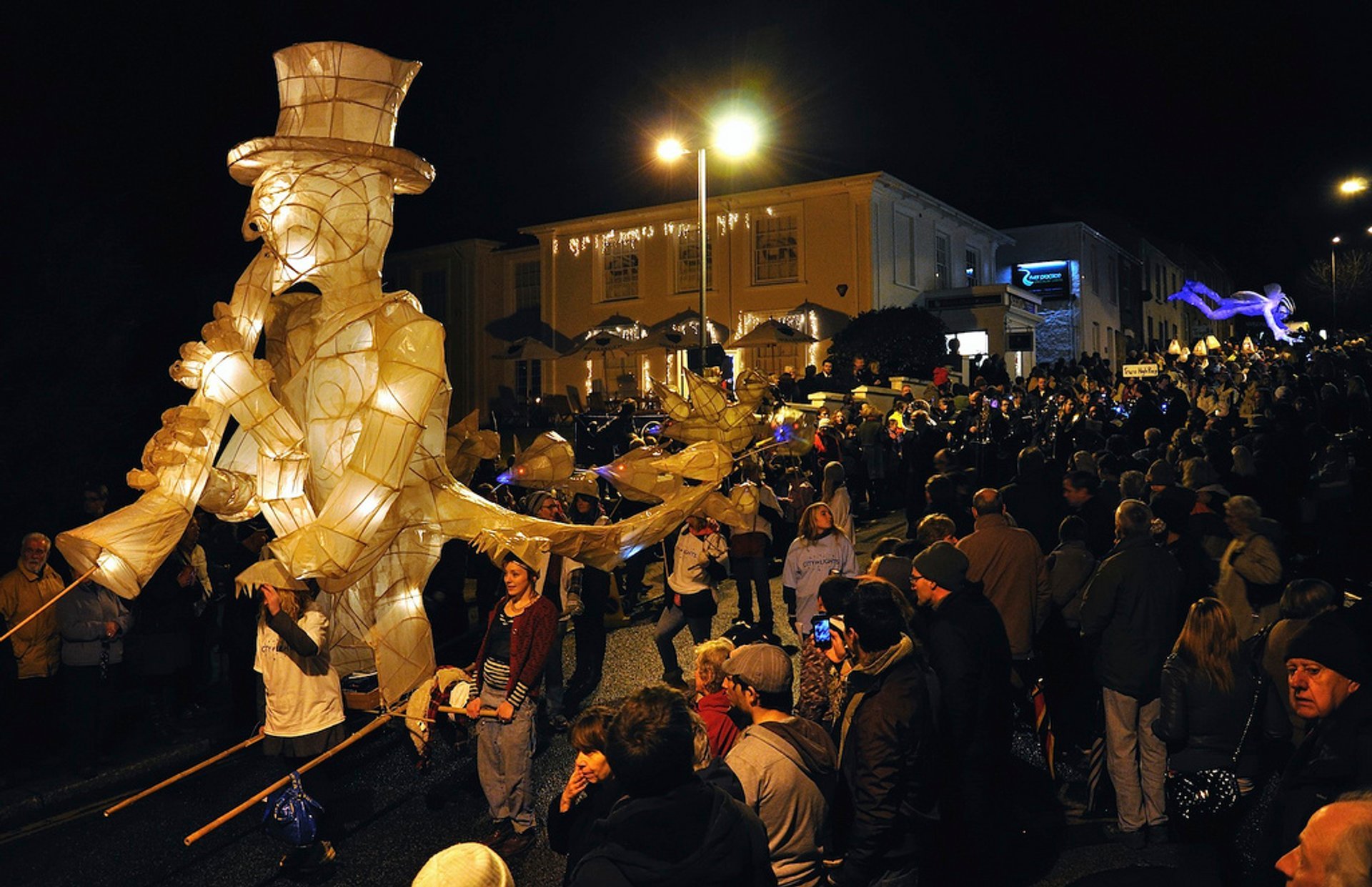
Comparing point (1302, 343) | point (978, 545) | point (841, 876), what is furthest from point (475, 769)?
point (1302, 343)

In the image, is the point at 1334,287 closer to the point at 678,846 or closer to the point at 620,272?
the point at 620,272

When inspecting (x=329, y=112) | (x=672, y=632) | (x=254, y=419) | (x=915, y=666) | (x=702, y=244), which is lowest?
(x=672, y=632)

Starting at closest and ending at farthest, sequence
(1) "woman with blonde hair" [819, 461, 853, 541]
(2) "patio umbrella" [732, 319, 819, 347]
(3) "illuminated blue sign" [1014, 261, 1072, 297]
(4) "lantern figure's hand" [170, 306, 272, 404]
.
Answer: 1. (4) "lantern figure's hand" [170, 306, 272, 404]
2. (1) "woman with blonde hair" [819, 461, 853, 541]
3. (2) "patio umbrella" [732, 319, 819, 347]
4. (3) "illuminated blue sign" [1014, 261, 1072, 297]

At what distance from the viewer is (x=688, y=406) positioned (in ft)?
25.5

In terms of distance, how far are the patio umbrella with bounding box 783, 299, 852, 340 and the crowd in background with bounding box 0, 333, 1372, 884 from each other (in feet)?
59.3

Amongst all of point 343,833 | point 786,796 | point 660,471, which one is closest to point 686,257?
point 660,471

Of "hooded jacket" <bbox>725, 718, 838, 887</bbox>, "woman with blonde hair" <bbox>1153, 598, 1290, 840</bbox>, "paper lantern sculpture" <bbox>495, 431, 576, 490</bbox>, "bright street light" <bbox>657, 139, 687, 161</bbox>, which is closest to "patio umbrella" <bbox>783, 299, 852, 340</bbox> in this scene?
"bright street light" <bbox>657, 139, 687, 161</bbox>

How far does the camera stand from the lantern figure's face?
5508mm

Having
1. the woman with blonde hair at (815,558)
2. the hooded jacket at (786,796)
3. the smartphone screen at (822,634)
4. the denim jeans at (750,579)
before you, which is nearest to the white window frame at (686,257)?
the denim jeans at (750,579)

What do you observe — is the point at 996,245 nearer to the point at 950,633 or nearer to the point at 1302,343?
the point at 1302,343

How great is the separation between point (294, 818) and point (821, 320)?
27.5 metres

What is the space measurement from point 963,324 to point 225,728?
29.1m

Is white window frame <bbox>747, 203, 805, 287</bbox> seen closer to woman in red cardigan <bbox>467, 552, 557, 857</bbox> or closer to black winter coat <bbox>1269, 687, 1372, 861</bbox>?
woman in red cardigan <bbox>467, 552, 557, 857</bbox>

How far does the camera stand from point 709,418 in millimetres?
7664
